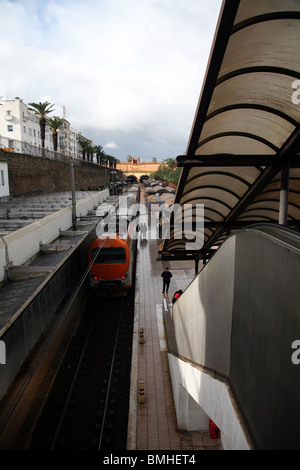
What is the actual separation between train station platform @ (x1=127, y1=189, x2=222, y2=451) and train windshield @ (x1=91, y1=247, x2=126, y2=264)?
2183mm

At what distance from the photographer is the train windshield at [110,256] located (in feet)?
39.5

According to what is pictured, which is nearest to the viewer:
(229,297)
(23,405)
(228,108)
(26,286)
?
(229,297)

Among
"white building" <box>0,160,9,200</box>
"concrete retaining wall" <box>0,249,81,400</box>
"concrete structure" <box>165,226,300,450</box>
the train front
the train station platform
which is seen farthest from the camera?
"white building" <box>0,160,9,200</box>

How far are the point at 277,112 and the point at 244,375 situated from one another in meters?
3.45

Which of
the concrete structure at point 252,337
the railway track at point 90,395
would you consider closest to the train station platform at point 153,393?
the railway track at point 90,395

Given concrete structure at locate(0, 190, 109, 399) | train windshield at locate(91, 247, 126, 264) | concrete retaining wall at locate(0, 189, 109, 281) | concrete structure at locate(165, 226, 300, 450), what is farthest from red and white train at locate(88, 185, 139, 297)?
concrete structure at locate(165, 226, 300, 450)

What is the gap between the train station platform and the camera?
6453 millimetres

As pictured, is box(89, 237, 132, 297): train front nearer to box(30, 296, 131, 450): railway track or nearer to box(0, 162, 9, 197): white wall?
box(30, 296, 131, 450): railway track

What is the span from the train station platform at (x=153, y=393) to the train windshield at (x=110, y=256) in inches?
85.9

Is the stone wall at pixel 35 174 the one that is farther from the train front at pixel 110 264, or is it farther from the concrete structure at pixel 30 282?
the train front at pixel 110 264

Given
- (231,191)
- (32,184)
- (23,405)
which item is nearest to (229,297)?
(231,191)

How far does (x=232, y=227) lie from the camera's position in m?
8.59

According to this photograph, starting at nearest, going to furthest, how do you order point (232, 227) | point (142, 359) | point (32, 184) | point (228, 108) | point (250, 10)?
1. point (250, 10)
2. point (228, 108)
3. point (232, 227)
4. point (142, 359)
5. point (32, 184)

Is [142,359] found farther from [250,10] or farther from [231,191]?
[250,10]
